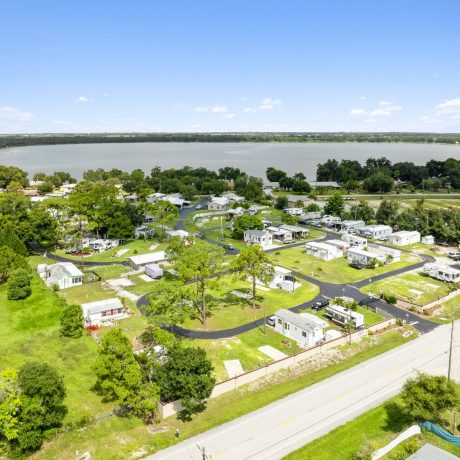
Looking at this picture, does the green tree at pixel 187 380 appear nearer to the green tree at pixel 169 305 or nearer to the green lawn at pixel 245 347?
the green lawn at pixel 245 347

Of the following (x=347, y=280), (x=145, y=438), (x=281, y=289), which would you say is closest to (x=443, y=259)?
(x=347, y=280)

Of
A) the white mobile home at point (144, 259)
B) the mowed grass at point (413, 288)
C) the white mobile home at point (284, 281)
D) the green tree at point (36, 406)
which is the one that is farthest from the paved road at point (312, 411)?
the white mobile home at point (144, 259)

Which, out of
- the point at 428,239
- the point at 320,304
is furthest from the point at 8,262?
the point at 428,239

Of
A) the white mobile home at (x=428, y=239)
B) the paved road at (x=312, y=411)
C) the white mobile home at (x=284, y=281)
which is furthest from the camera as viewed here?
the white mobile home at (x=428, y=239)

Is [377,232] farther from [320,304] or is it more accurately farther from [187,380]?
[187,380]

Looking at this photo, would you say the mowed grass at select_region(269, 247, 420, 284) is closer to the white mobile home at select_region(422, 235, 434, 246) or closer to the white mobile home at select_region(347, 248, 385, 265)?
the white mobile home at select_region(347, 248, 385, 265)

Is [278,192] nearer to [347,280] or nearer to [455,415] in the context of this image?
[347,280]
